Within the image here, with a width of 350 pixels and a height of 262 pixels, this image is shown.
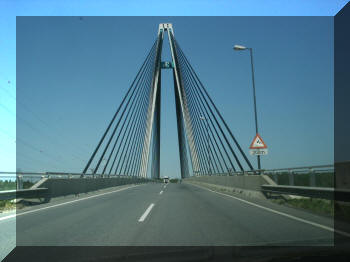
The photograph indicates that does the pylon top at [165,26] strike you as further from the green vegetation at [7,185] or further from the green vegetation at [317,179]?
the green vegetation at [7,185]

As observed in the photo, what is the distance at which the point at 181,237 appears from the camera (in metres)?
6.16

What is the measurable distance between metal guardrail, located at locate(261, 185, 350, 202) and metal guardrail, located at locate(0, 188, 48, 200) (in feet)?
29.4

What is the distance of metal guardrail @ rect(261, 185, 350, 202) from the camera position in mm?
8328

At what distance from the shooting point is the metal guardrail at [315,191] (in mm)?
8328

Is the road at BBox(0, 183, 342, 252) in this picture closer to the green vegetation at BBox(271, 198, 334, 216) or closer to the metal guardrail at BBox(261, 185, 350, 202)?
the metal guardrail at BBox(261, 185, 350, 202)

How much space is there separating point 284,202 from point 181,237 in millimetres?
7767

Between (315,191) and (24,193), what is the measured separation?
9264 mm

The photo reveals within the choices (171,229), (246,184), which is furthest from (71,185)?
(171,229)

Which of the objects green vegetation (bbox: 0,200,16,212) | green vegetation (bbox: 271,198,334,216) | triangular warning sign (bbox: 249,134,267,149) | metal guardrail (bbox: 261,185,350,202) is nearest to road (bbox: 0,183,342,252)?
metal guardrail (bbox: 261,185,350,202)

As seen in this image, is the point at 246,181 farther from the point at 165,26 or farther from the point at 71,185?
the point at 165,26

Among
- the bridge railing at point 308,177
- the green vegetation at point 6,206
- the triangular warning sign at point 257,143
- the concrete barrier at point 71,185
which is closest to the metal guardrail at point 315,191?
the bridge railing at point 308,177

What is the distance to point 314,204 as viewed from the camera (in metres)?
11.4

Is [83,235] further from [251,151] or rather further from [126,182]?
[126,182]

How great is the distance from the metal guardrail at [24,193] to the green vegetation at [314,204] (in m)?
9.00
